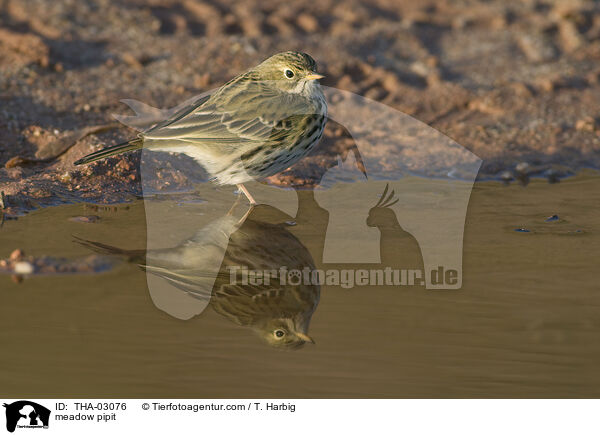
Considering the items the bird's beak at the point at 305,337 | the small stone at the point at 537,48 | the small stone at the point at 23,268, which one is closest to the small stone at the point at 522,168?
the small stone at the point at 537,48

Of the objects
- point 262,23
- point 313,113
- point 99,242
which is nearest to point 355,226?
point 313,113

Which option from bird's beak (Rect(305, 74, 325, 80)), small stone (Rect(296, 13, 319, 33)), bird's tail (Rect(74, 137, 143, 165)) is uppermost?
small stone (Rect(296, 13, 319, 33))

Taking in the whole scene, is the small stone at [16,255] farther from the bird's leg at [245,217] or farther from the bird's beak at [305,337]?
the bird's beak at [305,337]

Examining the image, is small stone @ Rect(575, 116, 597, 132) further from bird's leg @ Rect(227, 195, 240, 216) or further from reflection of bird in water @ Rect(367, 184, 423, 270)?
bird's leg @ Rect(227, 195, 240, 216)

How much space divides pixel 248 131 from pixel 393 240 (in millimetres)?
1493

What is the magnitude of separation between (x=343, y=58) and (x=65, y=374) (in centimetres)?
632

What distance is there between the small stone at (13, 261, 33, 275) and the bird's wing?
1532 mm

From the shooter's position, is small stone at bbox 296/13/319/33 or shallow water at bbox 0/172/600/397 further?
small stone at bbox 296/13/319/33

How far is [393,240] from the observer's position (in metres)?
5.79

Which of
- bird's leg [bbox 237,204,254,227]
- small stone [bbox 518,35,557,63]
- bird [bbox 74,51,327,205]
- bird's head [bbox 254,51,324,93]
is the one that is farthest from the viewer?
small stone [bbox 518,35,557,63]

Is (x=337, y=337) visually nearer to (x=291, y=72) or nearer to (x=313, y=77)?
(x=313, y=77)

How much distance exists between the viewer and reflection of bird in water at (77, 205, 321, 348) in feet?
14.7

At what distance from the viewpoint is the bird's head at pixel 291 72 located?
6625mm

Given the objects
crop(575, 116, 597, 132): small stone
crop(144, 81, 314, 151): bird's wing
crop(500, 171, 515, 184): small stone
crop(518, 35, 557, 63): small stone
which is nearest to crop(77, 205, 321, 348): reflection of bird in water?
crop(144, 81, 314, 151): bird's wing
